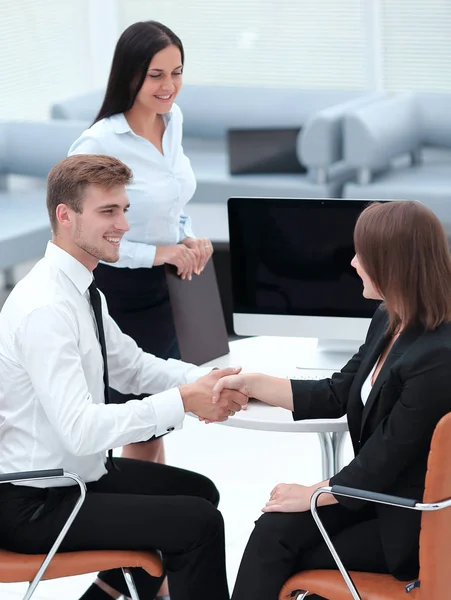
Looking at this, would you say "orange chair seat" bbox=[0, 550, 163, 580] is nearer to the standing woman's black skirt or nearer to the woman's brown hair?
the woman's brown hair

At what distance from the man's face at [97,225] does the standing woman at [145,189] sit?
0.69 meters

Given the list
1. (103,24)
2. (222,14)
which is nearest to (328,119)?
(222,14)

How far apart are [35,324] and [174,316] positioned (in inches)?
41.4

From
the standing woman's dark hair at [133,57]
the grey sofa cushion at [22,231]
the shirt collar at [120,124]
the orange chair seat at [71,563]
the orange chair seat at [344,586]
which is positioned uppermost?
the standing woman's dark hair at [133,57]

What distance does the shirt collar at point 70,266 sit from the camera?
244 centimetres

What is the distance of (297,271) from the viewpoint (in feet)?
9.62

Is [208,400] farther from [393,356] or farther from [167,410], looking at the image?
[393,356]

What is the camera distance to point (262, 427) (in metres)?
2.50

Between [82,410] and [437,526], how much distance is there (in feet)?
2.57

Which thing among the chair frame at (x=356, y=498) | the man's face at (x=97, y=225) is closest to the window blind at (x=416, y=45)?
the man's face at (x=97, y=225)

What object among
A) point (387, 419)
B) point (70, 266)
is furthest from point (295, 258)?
point (387, 419)

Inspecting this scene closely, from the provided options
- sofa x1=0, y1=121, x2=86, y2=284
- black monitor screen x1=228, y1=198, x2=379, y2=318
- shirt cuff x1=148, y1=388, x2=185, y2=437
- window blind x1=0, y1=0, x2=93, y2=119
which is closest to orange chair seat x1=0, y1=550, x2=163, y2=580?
shirt cuff x1=148, y1=388, x2=185, y2=437

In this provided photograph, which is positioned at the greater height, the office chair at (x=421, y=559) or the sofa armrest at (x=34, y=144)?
the sofa armrest at (x=34, y=144)

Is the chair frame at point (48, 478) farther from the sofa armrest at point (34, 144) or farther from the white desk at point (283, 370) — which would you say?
the sofa armrest at point (34, 144)
